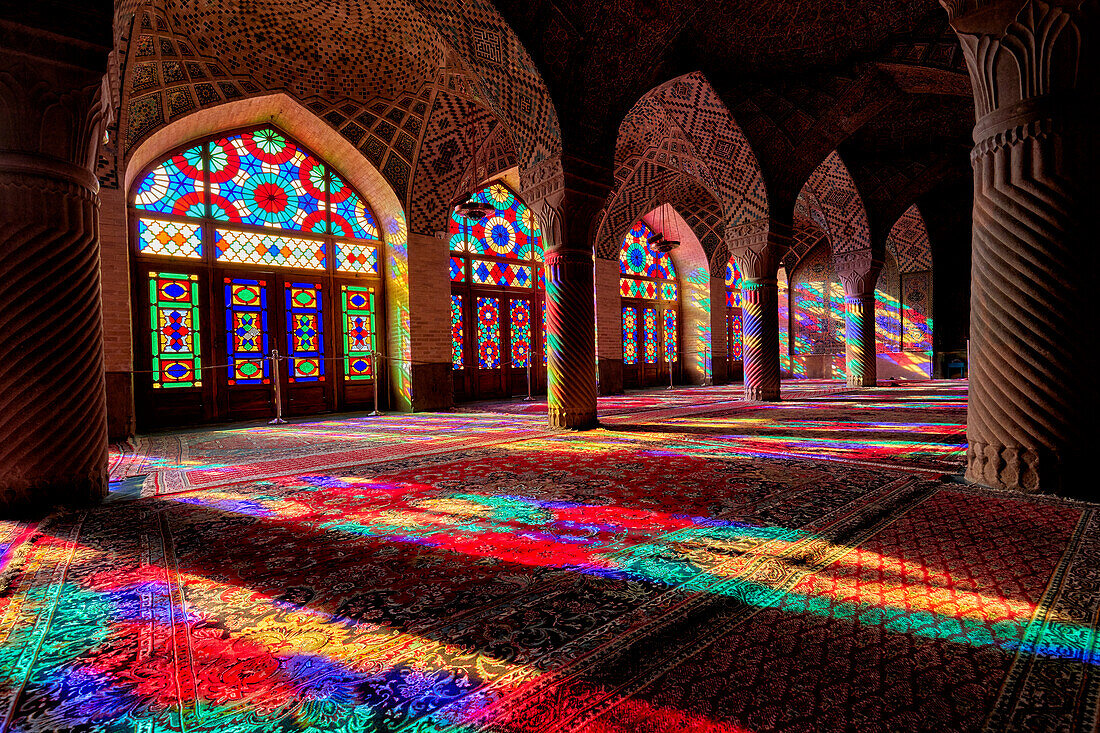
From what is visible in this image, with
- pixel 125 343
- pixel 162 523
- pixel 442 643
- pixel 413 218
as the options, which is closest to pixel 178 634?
pixel 442 643

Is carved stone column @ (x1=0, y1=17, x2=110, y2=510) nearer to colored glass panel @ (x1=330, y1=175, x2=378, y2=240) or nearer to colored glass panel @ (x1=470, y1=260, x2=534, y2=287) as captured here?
colored glass panel @ (x1=330, y1=175, x2=378, y2=240)

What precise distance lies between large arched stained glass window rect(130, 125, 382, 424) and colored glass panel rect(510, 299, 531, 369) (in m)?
3.40

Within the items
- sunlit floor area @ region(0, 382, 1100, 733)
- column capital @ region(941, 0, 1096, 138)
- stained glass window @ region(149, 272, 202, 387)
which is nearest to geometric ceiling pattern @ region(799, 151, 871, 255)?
column capital @ region(941, 0, 1096, 138)

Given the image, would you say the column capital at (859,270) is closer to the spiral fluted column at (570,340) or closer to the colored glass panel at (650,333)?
the colored glass panel at (650,333)

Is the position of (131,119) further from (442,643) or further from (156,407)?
(442,643)

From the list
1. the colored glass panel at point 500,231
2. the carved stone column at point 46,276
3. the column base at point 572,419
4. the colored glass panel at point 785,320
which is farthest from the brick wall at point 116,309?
the colored glass panel at point 785,320

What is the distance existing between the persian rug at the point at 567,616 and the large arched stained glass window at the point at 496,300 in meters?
9.14

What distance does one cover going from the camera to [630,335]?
15812 millimetres

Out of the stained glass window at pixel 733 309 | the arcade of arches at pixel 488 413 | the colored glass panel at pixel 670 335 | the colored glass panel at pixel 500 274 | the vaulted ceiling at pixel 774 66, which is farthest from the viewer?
the stained glass window at pixel 733 309

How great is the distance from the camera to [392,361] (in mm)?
10742

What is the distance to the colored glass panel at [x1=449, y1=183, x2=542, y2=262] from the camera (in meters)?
12.3

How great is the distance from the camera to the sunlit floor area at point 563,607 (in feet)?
4.26

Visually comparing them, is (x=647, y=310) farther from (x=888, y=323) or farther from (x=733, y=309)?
(x=888, y=323)

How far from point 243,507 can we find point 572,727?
9.25 ft
